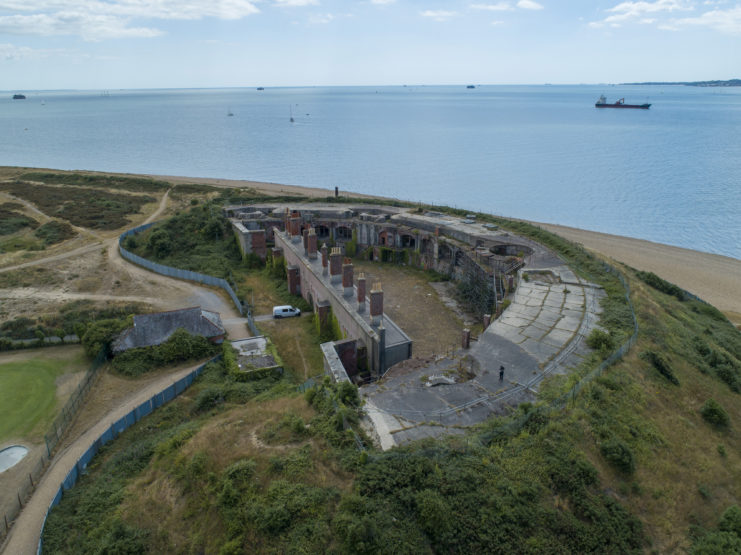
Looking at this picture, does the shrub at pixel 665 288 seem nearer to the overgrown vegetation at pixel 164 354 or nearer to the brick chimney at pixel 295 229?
the brick chimney at pixel 295 229

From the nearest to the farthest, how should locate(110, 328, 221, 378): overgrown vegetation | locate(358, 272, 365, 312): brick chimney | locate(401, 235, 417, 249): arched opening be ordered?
locate(358, 272, 365, 312): brick chimney
locate(110, 328, 221, 378): overgrown vegetation
locate(401, 235, 417, 249): arched opening

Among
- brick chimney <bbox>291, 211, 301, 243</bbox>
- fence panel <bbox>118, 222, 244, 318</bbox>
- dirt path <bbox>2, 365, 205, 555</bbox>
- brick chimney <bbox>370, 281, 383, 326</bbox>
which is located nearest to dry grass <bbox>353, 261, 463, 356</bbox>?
brick chimney <bbox>370, 281, 383, 326</bbox>

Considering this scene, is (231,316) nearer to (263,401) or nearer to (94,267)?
(263,401)

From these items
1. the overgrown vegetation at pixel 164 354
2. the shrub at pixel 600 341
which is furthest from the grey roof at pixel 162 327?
the shrub at pixel 600 341

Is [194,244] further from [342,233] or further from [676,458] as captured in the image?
[676,458]

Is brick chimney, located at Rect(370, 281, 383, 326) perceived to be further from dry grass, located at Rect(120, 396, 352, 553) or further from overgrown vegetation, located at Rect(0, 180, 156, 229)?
overgrown vegetation, located at Rect(0, 180, 156, 229)

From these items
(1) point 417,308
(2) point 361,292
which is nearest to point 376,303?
(2) point 361,292
